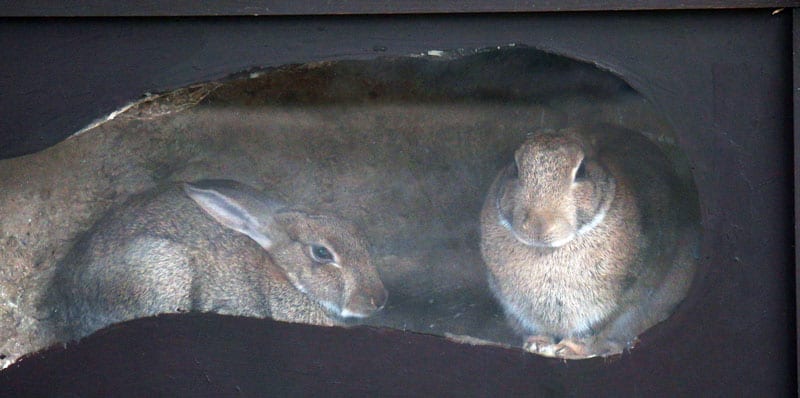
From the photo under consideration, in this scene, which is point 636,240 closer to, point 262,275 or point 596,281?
point 596,281

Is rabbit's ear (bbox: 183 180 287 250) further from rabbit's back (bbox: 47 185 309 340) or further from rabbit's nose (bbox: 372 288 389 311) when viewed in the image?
rabbit's nose (bbox: 372 288 389 311)

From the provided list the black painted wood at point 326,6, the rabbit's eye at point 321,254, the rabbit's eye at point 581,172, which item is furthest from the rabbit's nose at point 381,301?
the black painted wood at point 326,6

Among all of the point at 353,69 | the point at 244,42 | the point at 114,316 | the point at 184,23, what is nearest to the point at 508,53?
the point at 353,69

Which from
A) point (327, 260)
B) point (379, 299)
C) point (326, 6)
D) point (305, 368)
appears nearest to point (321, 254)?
point (327, 260)

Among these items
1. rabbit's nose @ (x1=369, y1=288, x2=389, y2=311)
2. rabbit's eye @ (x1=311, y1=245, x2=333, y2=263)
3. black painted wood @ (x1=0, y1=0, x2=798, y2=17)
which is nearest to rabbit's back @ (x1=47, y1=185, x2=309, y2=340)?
rabbit's eye @ (x1=311, y1=245, x2=333, y2=263)

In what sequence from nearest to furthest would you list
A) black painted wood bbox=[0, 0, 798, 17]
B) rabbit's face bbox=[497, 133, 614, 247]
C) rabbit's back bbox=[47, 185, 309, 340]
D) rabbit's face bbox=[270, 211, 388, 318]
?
1. black painted wood bbox=[0, 0, 798, 17]
2. rabbit's face bbox=[497, 133, 614, 247]
3. rabbit's back bbox=[47, 185, 309, 340]
4. rabbit's face bbox=[270, 211, 388, 318]
